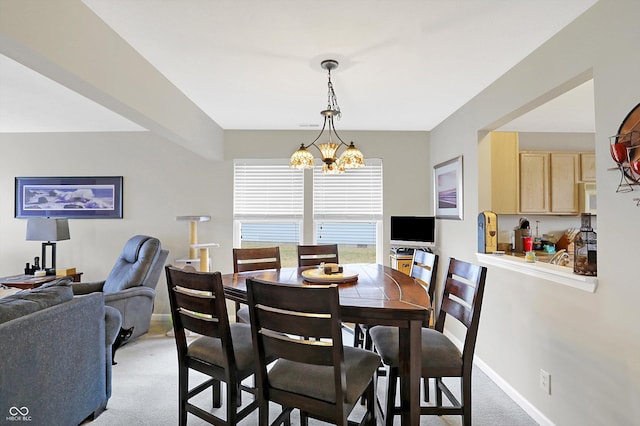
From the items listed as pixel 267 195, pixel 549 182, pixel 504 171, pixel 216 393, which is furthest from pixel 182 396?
pixel 549 182

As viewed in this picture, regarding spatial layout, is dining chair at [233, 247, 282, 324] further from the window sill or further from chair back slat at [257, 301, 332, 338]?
the window sill

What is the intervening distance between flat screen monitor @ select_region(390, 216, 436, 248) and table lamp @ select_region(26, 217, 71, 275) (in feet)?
12.8

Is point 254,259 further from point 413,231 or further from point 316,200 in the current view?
point 413,231

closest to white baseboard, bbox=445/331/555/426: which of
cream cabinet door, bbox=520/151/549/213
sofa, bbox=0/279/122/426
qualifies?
cream cabinet door, bbox=520/151/549/213

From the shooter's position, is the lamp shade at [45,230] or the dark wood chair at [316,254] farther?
the lamp shade at [45,230]

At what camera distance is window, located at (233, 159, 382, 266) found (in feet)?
14.7

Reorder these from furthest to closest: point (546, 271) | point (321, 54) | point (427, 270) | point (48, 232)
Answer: point (48, 232) → point (427, 270) → point (321, 54) → point (546, 271)

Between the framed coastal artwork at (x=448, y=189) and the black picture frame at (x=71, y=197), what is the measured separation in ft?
13.1

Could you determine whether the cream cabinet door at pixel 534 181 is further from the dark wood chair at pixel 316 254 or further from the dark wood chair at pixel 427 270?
the dark wood chair at pixel 316 254

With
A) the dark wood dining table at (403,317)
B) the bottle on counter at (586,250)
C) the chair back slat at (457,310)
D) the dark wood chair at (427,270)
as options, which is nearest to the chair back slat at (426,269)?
the dark wood chair at (427,270)

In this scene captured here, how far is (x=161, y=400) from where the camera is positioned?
2539 mm

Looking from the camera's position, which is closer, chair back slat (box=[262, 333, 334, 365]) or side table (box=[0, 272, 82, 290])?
chair back slat (box=[262, 333, 334, 365])

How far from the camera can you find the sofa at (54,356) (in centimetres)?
163

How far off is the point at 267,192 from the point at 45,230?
256cm
